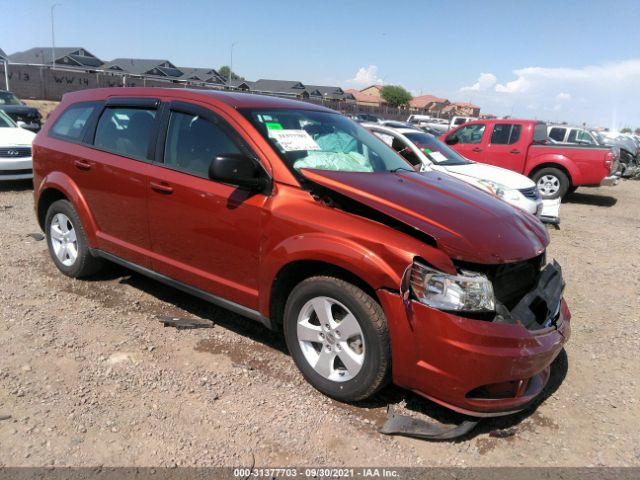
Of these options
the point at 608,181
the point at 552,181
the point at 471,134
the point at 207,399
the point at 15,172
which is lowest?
the point at 207,399

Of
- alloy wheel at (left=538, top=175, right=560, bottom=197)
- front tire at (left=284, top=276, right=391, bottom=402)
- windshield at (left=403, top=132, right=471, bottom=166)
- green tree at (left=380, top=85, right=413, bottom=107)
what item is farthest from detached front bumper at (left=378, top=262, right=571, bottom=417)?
green tree at (left=380, top=85, right=413, bottom=107)

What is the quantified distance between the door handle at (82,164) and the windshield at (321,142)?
1645mm

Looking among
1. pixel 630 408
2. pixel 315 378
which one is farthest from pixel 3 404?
pixel 630 408

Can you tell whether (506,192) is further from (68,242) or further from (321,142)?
(68,242)

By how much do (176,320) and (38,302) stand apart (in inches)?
50.6

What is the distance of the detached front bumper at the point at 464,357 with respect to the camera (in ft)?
8.18

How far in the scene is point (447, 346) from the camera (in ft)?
8.21

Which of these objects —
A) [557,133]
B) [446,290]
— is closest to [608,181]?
[557,133]

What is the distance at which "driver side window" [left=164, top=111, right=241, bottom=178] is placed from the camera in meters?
3.43

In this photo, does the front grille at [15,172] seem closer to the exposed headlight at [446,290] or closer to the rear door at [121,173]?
the rear door at [121,173]

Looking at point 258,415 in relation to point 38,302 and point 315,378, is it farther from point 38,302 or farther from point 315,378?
point 38,302

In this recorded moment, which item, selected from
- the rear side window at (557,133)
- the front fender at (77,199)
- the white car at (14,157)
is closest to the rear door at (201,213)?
the front fender at (77,199)

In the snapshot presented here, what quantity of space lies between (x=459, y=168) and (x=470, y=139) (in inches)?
168

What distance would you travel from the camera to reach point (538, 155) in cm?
1100
